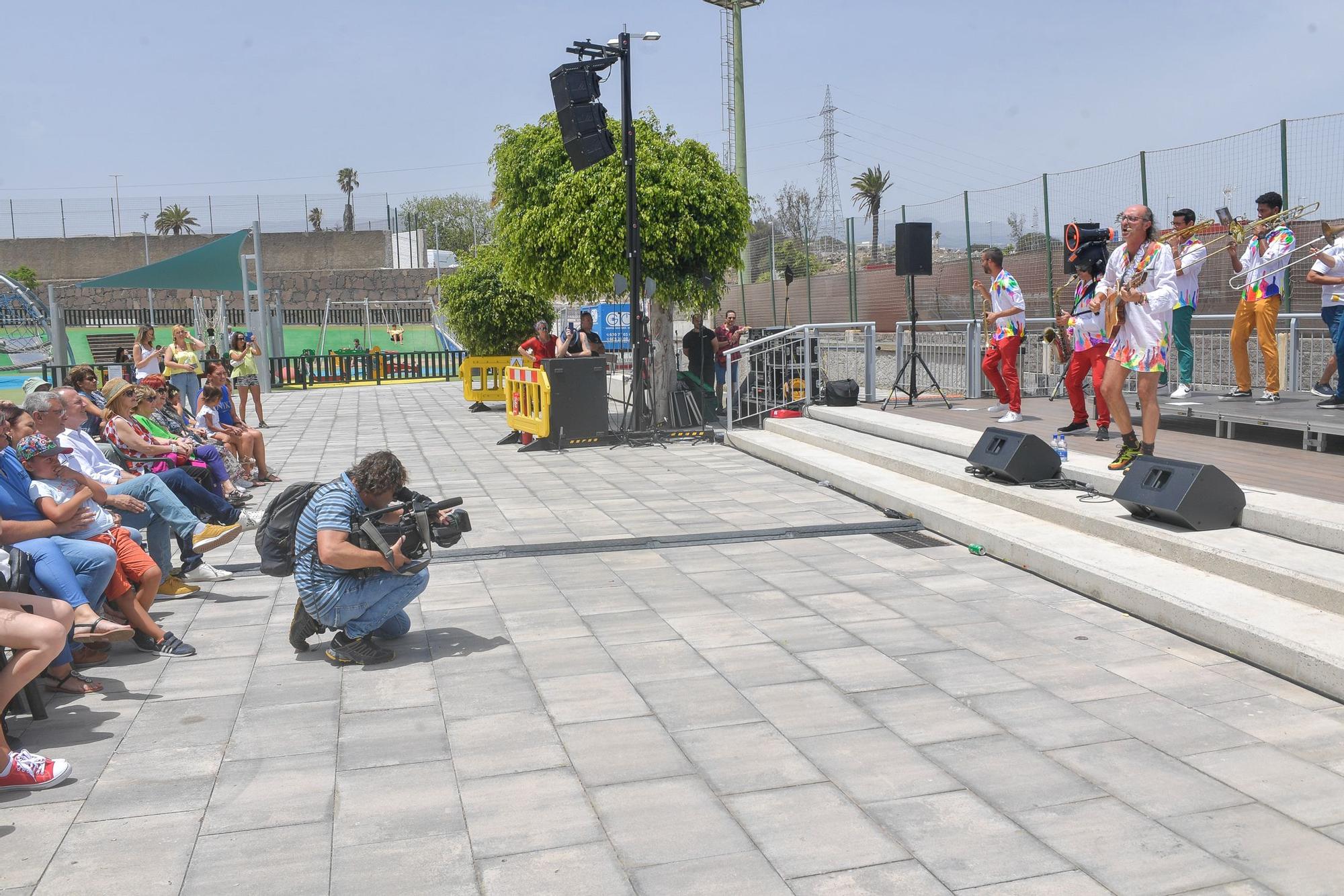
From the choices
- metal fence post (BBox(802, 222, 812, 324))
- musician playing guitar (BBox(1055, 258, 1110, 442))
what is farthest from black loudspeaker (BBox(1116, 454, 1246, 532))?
metal fence post (BBox(802, 222, 812, 324))

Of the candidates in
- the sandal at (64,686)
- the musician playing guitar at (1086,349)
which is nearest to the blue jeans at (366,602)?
the sandal at (64,686)

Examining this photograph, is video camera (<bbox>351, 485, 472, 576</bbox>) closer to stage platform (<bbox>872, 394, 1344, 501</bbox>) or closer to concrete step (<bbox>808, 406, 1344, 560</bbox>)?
concrete step (<bbox>808, 406, 1344, 560</bbox>)

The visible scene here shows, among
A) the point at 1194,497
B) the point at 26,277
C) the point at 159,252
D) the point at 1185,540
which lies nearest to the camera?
the point at 1185,540

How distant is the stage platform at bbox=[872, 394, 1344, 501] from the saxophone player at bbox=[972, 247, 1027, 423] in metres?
0.39

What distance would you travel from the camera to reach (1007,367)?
34.0 ft

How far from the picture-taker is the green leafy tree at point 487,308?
1952cm

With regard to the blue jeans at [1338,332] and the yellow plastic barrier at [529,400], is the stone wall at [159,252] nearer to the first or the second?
the yellow plastic barrier at [529,400]

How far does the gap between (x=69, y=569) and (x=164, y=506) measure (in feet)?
4.52

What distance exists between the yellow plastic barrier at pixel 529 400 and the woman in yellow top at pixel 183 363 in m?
3.91

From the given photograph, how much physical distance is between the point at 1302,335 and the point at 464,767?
9.72 meters

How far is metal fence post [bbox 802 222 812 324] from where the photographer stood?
22.2 m

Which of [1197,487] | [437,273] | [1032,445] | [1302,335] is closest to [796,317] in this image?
[1302,335]

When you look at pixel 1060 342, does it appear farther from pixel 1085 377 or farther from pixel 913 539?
pixel 913 539

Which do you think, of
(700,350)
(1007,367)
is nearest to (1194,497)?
(1007,367)
